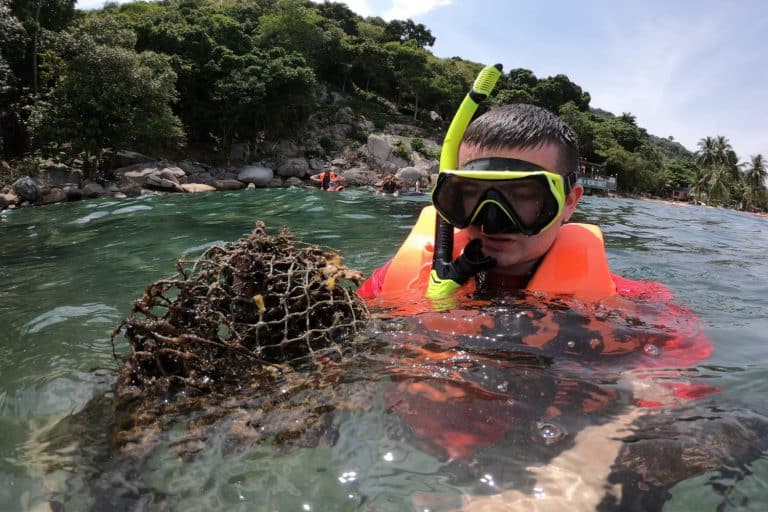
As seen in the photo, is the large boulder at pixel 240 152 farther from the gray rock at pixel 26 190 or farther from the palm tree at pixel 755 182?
the palm tree at pixel 755 182

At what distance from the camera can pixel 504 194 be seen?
2.34 m

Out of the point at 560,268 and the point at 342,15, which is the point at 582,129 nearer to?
the point at 342,15

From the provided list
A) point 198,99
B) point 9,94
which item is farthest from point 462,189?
point 198,99

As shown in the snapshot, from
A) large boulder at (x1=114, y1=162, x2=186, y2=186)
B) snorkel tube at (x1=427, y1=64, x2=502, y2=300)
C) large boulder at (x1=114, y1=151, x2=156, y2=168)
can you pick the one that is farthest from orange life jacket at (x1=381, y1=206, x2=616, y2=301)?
large boulder at (x1=114, y1=151, x2=156, y2=168)

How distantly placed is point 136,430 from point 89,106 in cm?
2373

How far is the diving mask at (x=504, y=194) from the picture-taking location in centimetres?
229

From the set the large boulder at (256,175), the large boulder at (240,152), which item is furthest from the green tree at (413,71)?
the large boulder at (256,175)

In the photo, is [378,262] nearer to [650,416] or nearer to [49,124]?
[650,416]

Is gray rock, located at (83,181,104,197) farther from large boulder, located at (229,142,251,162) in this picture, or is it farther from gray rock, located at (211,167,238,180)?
large boulder, located at (229,142,251,162)

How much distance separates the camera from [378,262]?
5914 millimetres

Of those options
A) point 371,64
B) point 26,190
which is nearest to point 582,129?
point 371,64

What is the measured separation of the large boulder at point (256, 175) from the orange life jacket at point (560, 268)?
2670 cm

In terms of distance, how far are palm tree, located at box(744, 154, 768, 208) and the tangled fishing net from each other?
76.1 m

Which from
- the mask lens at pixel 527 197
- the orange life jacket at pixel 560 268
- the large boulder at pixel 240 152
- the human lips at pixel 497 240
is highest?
the large boulder at pixel 240 152
